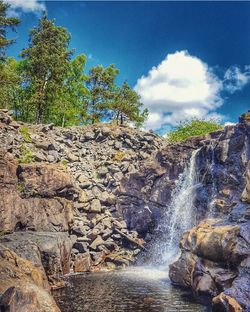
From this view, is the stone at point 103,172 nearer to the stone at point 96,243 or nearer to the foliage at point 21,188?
the stone at point 96,243

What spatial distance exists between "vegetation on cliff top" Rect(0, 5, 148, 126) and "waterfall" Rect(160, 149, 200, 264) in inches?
1164

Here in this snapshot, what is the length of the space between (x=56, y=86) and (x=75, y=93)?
1618 cm

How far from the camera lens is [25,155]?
45281 mm

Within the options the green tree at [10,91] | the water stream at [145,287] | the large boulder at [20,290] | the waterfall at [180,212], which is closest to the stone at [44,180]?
the water stream at [145,287]

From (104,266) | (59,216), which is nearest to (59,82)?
(59,216)

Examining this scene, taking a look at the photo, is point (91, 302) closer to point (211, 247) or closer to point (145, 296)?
point (145, 296)

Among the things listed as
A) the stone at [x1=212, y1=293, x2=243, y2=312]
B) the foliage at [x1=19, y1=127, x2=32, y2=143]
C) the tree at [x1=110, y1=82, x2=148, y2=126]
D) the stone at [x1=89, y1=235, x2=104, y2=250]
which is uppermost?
the tree at [x1=110, y1=82, x2=148, y2=126]

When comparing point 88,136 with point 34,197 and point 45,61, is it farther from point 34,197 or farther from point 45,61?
point 34,197

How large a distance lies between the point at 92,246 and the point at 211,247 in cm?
1695

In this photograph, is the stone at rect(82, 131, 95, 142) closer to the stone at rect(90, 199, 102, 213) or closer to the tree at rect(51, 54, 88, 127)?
the stone at rect(90, 199, 102, 213)

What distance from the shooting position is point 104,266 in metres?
34.8

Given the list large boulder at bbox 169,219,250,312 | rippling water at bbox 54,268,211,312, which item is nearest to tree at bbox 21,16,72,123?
rippling water at bbox 54,268,211,312

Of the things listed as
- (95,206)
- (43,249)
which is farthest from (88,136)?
(43,249)

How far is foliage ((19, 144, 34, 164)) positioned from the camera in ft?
144
